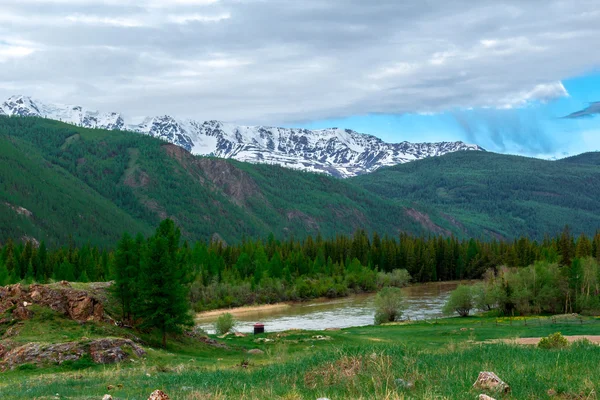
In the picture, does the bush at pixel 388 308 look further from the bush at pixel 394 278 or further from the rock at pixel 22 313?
the rock at pixel 22 313

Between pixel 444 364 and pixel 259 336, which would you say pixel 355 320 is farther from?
pixel 444 364

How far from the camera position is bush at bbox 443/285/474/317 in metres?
95.0

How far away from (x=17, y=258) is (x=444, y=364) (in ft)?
438

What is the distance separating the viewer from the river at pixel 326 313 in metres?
91.8

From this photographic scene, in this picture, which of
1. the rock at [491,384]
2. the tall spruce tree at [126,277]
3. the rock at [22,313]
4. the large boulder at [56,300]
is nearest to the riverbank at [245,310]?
the tall spruce tree at [126,277]

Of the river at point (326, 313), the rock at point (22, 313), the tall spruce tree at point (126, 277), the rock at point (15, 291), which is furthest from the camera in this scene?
the river at point (326, 313)

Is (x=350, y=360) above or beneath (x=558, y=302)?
above

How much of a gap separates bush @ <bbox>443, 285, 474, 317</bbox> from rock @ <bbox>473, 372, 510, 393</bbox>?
82.4m

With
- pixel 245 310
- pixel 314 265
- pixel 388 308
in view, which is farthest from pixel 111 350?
pixel 314 265

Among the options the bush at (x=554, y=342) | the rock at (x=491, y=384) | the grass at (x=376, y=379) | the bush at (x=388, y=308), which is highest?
the rock at (x=491, y=384)

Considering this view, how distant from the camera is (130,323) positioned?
2032 inches

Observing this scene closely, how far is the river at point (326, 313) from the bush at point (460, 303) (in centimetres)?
301

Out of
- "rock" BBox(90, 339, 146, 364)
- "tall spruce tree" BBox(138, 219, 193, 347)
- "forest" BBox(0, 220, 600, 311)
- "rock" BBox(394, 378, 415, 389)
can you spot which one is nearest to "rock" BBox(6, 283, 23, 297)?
"tall spruce tree" BBox(138, 219, 193, 347)

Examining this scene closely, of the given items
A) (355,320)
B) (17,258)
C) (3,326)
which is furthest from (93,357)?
(17,258)
